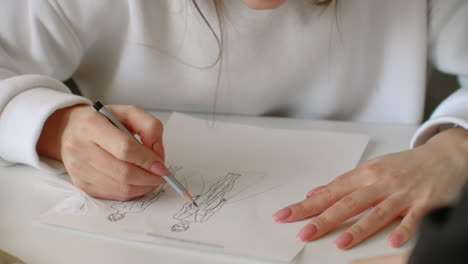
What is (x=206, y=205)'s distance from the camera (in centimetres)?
57

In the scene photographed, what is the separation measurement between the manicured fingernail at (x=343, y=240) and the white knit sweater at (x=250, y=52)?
40 cm

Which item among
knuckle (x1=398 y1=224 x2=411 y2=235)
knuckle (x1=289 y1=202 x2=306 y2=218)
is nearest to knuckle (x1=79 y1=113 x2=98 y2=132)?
knuckle (x1=289 y1=202 x2=306 y2=218)

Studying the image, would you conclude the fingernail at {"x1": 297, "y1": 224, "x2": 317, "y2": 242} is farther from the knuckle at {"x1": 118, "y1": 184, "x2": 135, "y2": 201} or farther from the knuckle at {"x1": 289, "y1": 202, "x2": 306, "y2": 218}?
the knuckle at {"x1": 118, "y1": 184, "x2": 135, "y2": 201}

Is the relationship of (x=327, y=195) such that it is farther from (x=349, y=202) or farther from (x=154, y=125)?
(x=154, y=125)

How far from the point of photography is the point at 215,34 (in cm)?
81

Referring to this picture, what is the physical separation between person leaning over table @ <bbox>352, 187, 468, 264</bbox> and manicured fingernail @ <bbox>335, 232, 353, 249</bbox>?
33cm

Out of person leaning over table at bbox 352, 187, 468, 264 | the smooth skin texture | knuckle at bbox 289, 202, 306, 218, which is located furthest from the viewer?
knuckle at bbox 289, 202, 306, 218

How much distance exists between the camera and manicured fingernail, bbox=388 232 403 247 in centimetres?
49

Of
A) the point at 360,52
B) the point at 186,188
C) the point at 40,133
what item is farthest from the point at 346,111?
the point at 40,133

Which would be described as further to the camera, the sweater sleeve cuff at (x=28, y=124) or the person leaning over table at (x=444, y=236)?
the sweater sleeve cuff at (x=28, y=124)

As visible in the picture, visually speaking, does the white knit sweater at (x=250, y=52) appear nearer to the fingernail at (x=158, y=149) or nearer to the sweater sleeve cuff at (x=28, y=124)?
the sweater sleeve cuff at (x=28, y=124)

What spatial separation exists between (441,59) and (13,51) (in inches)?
27.1

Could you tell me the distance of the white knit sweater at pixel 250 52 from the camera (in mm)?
807

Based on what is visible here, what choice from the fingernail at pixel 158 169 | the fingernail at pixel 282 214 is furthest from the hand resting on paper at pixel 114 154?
the fingernail at pixel 282 214
